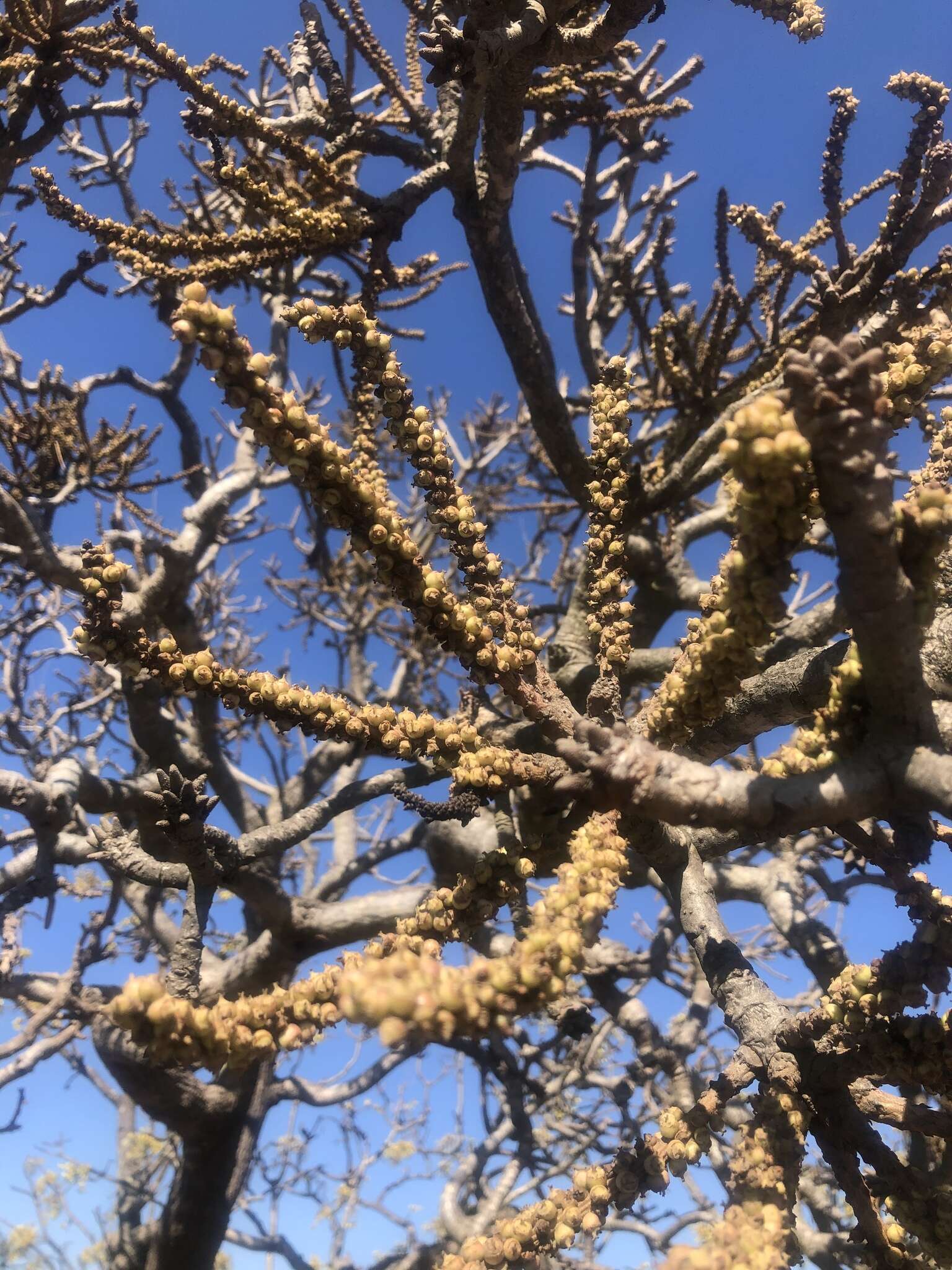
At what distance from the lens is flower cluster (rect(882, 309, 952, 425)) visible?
1.56 meters

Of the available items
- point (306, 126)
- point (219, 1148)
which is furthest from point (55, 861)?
point (306, 126)

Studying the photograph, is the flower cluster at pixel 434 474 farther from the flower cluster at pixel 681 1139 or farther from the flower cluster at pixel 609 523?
the flower cluster at pixel 681 1139

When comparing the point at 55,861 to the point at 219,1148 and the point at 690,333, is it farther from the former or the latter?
the point at 690,333

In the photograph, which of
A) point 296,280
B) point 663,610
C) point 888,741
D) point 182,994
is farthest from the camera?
point 296,280

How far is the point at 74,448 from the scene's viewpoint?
19.4 ft

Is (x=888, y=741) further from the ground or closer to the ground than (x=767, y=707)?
closer to the ground

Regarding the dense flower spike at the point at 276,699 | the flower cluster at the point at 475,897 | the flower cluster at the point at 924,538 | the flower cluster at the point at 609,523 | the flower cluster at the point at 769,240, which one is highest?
the flower cluster at the point at 769,240

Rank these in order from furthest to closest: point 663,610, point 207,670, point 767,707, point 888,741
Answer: point 663,610, point 767,707, point 207,670, point 888,741

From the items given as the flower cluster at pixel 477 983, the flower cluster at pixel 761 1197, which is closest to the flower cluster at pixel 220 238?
the flower cluster at pixel 477 983

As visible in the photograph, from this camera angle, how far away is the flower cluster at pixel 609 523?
72.0 inches

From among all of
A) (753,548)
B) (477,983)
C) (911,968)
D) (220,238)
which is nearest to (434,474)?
(753,548)

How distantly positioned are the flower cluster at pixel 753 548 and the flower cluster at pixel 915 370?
24.3 inches

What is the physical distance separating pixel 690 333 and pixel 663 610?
2.22 metres

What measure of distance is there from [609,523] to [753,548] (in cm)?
83
